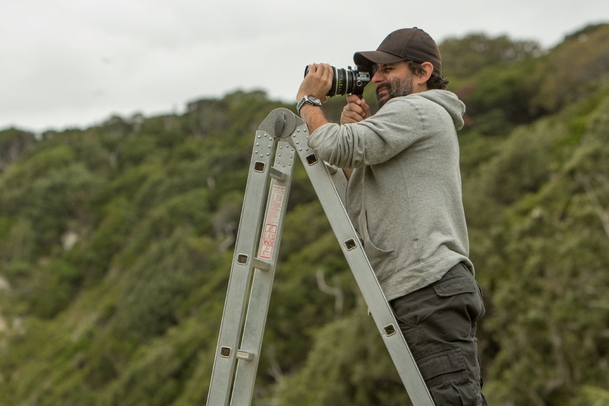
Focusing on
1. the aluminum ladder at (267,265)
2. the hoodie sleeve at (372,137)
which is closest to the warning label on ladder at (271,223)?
the aluminum ladder at (267,265)

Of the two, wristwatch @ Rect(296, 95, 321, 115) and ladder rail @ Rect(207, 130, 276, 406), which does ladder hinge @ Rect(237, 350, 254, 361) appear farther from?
wristwatch @ Rect(296, 95, 321, 115)

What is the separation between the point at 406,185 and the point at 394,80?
549 millimetres

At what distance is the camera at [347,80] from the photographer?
4070 millimetres

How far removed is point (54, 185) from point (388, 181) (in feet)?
328

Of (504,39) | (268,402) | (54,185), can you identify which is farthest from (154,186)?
(268,402)

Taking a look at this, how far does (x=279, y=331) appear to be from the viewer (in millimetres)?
46719

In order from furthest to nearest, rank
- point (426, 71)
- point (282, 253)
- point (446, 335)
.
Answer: point (282, 253) → point (426, 71) → point (446, 335)

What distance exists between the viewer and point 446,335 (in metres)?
3.69

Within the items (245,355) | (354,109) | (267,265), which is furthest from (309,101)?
(245,355)

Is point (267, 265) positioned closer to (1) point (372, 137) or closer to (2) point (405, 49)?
(1) point (372, 137)

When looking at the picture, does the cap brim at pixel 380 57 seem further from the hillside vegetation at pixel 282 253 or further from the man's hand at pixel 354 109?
the hillside vegetation at pixel 282 253

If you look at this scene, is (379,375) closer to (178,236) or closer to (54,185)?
(178,236)

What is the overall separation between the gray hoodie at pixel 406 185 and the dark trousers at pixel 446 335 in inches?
2.4

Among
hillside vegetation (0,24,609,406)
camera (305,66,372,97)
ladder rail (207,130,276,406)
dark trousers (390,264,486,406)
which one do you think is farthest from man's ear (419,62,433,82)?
hillside vegetation (0,24,609,406)
